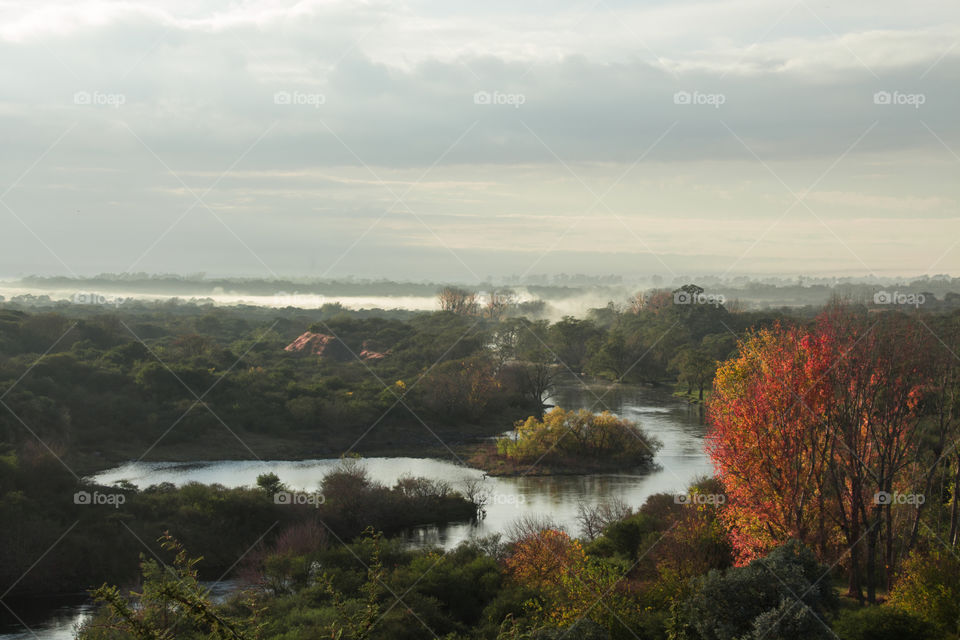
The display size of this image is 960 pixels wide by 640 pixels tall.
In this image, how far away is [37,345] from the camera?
5994 cm

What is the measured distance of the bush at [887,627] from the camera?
13625mm

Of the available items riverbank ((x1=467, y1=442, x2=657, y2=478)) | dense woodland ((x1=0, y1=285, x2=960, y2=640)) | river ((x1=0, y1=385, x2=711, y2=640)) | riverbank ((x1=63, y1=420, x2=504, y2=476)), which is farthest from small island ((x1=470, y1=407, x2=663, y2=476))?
riverbank ((x1=63, y1=420, x2=504, y2=476))

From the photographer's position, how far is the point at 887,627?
1366 cm

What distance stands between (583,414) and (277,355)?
40.4 metres

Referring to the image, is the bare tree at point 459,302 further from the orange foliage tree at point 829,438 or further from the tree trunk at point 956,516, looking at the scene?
the tree trunk at point 956,516

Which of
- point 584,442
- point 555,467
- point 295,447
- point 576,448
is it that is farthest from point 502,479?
point 295,447

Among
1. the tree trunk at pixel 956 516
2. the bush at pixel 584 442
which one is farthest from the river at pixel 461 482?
the tree trunk at pixel 956 516

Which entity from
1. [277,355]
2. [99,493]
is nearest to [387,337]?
[277,355]

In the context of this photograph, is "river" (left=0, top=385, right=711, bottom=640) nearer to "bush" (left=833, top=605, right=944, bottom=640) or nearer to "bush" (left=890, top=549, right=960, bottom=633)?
"bush" (left=890, top=549, right=960, bottom=633)

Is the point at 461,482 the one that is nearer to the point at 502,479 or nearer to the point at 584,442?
the point at 502,479

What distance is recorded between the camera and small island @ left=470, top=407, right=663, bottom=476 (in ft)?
131

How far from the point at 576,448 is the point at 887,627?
27228 mm

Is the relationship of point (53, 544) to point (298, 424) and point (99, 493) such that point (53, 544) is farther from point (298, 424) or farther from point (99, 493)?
point (298, 424)

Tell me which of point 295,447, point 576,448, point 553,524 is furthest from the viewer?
point 295,447
